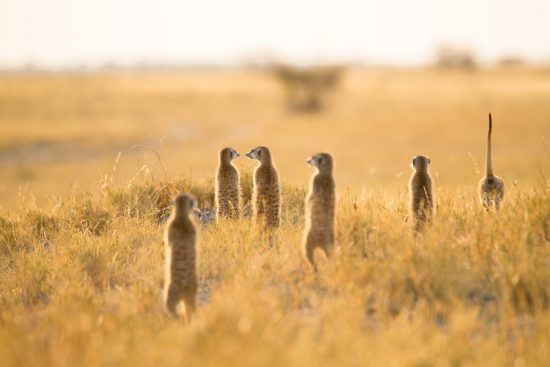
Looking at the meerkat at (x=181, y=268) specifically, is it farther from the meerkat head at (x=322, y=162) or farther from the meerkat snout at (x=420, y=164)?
the meerkat snout at (x=420, y=164)

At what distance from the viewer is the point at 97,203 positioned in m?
7.82

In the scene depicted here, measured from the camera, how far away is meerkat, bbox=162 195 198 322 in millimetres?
4691

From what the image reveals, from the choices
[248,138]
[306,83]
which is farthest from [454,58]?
[248,138]

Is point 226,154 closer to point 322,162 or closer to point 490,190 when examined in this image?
point 322,162

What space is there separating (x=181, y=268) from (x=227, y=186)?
212 cm

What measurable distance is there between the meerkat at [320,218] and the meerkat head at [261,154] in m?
1.18

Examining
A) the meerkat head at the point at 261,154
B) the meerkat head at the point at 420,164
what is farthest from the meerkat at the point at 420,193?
the meerkat head at the point at 261,154

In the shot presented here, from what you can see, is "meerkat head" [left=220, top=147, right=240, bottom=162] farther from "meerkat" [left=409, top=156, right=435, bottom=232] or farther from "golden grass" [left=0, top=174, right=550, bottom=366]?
"meerkat" [left=409, top=156, right=435, bottom=232]

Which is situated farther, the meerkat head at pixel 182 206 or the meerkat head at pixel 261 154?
the meerkat head at pixel 261 154

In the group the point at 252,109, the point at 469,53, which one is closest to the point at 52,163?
the point at 252,109

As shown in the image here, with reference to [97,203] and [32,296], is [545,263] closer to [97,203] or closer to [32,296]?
[32,296]

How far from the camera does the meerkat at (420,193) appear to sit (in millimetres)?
5961

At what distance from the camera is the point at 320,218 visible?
5215mm

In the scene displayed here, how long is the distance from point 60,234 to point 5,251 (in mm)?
697
